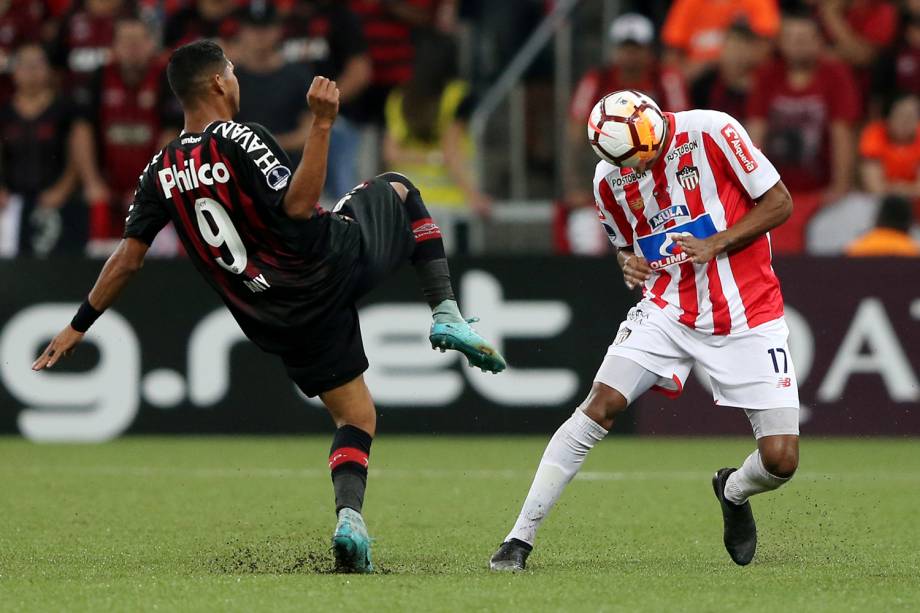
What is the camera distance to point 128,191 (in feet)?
44.5

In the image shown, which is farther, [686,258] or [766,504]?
[766,504]

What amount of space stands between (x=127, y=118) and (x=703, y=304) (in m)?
7.86

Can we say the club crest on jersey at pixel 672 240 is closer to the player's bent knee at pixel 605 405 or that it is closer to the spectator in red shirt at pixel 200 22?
the player's bent knee at pixel 605 405

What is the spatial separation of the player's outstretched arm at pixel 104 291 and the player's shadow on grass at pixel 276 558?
1089mm

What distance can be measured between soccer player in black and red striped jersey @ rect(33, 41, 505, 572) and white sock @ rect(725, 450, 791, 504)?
116 cm

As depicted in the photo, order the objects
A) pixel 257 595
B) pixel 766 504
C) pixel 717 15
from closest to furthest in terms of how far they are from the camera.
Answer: pixel 257 595 < pixel 766 504 < pixel 717 15

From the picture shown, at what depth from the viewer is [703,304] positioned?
6.88 m

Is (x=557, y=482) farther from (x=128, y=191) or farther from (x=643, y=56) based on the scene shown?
Answer: (x=128, y=191)

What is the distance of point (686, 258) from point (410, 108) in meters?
6.82

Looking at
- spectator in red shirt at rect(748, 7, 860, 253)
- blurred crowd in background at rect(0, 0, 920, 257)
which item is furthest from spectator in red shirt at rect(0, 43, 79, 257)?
spectator in red shirt at rect(748, 7, 860, 253)

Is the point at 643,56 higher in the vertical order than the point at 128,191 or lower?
higher

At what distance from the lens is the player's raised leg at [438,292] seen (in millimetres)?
6895

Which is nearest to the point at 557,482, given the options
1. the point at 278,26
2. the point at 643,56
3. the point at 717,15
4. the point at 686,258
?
the point at 686,258

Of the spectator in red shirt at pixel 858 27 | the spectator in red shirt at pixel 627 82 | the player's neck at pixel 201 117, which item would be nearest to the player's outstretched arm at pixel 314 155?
the player's neck at pixel 201 117
